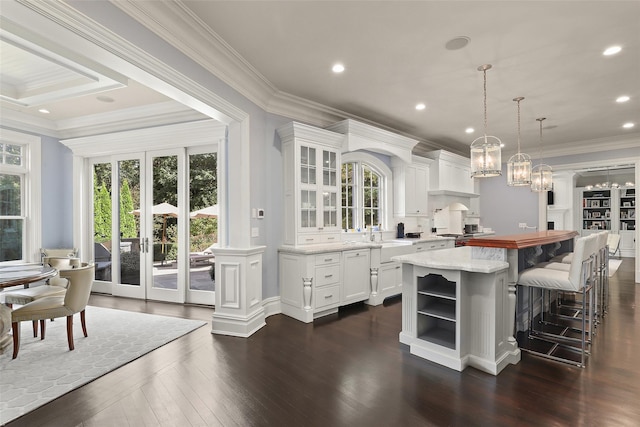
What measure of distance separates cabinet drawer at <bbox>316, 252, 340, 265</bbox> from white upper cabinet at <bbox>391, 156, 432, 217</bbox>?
236 centimetres

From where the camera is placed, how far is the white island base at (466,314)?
105 inches

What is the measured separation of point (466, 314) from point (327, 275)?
186cm

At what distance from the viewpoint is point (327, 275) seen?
13.8 ft

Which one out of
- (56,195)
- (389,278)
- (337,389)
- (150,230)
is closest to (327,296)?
(389,278)

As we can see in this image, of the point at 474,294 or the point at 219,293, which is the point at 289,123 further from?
the point at 474,294

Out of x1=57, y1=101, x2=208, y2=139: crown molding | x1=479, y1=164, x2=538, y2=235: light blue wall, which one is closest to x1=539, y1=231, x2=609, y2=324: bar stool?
x1=479, y1=164, x2=538, y2=235: light blue wall

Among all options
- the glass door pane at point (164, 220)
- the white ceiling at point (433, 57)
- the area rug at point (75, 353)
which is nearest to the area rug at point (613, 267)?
the white ceiling at point (433, 57)

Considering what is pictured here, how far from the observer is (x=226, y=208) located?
454 centimetres

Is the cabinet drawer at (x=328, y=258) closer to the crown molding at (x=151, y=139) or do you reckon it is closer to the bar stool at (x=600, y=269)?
the crown molding at (x=151, y=139)

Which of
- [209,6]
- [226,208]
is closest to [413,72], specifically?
[209,6]

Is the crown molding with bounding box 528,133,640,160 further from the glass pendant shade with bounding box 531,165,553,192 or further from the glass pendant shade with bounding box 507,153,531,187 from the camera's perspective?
the glass pendant shade with bounding box 507,153,531,187

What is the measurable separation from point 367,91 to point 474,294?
9.23ft

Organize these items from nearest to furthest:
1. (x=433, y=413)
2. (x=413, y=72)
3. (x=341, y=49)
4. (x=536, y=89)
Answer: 1. (x=433, y=413)
2. (x=341, y=49)
3. (x=413, y=72)
4. (x=536, y=89)

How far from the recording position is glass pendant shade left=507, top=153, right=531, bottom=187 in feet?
13.6
